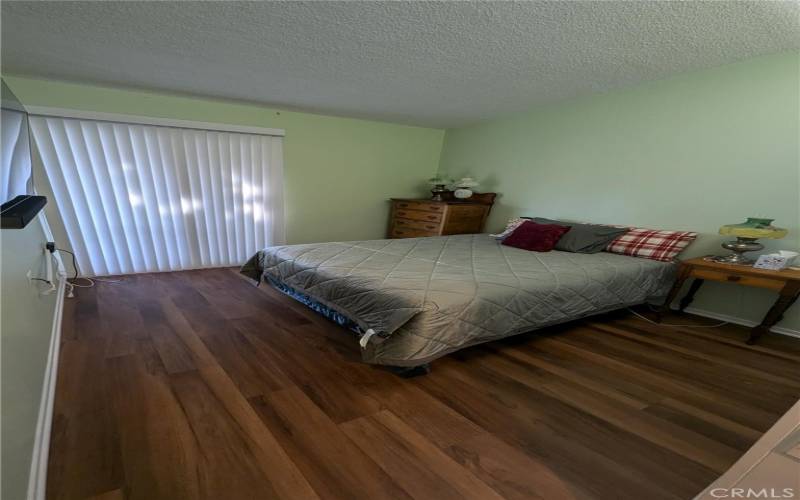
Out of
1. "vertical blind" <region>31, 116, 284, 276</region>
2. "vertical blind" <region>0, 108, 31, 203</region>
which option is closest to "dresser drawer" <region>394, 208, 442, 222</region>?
"vertical blind" <region>31, 116, 284, 276</region>

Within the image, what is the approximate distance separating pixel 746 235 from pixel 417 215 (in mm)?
2938

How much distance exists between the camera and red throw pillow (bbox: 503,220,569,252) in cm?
294

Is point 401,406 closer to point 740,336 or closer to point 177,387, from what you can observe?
point 177,387

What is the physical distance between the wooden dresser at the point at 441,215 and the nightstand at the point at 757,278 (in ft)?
6.97

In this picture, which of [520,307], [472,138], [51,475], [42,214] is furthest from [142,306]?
[472,138]

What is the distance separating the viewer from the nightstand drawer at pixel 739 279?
2071 mm

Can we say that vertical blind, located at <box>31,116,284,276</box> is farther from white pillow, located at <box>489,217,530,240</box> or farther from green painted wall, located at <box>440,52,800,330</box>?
green painted wall, located at <box>440,52,800,330</box>

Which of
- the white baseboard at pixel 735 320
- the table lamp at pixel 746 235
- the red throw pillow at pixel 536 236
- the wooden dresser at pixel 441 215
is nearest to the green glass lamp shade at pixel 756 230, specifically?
the table lamp at pixel 746 235

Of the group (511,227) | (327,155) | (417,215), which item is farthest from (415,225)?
(327,155)

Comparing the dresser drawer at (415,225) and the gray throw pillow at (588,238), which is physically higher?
the gray throw pillow at (588,238)

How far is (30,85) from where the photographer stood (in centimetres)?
259

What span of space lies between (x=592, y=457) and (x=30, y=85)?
14.7ft

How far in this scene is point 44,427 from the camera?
1177 mm

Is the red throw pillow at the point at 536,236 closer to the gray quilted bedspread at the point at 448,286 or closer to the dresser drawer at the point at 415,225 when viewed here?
the gray quilted bedspread at the point at 448,286
